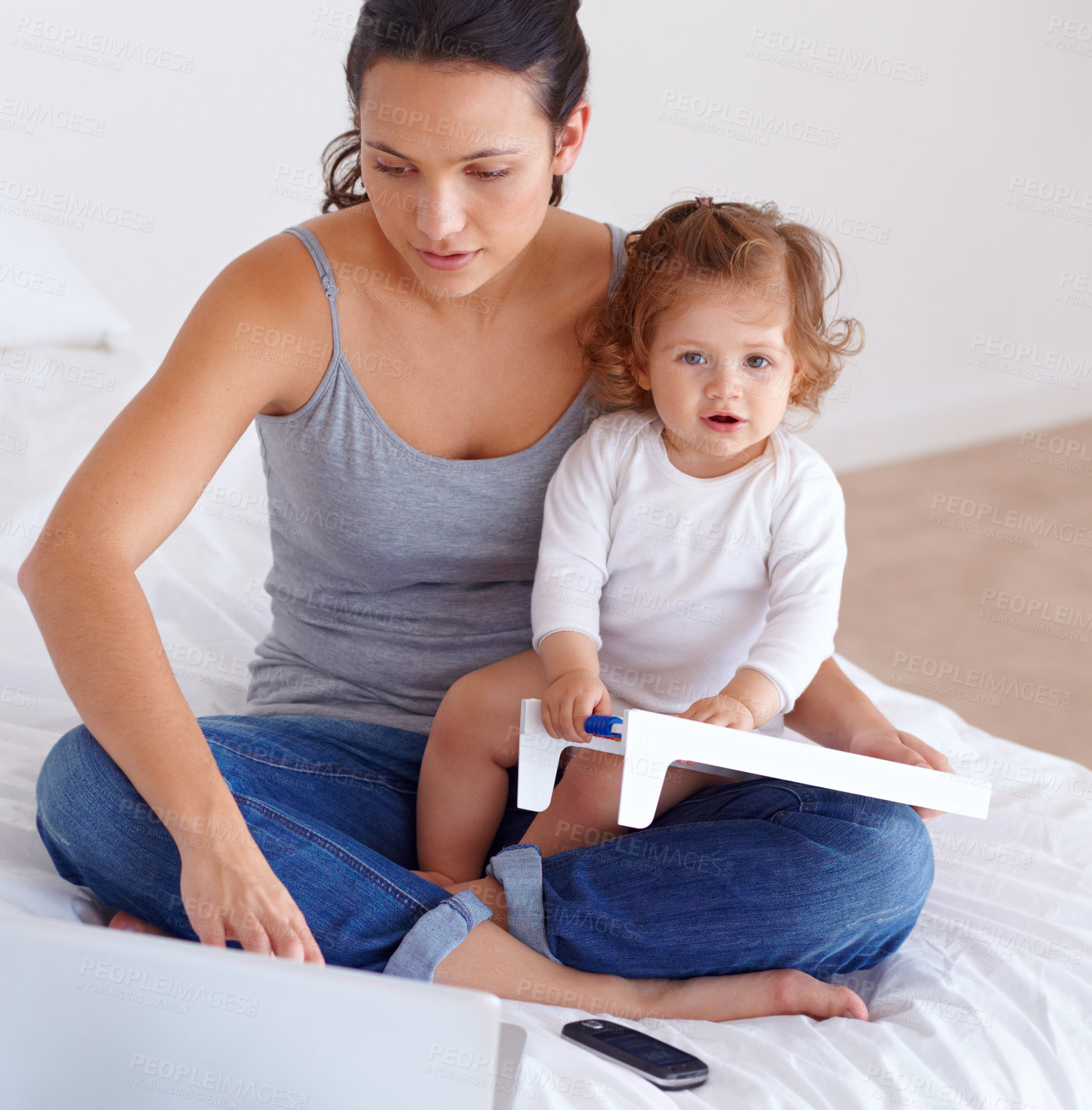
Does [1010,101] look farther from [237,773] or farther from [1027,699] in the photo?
[237,773]

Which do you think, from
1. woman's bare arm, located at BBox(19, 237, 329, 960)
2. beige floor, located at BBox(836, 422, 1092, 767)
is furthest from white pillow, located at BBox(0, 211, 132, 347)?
beige floor, located at BBox(836, 422, 1092, 767)

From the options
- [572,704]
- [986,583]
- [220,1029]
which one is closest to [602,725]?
[572,704]

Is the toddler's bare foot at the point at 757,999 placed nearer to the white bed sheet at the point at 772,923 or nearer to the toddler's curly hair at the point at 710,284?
the white bed sheet at the point at 772,923

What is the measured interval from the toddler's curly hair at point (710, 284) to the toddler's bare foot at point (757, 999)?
0.58m

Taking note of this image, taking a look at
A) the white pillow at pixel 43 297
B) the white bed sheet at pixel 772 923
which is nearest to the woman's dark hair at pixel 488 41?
the white bed sheet at pixel 772 923

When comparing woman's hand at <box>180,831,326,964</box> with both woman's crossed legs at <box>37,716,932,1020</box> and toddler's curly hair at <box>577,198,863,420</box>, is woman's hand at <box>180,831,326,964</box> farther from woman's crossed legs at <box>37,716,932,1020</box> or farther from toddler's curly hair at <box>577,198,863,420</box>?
toddler's curly hair at <box>577,198,863,420</box>

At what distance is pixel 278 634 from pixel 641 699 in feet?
1.38

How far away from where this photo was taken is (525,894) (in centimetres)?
103

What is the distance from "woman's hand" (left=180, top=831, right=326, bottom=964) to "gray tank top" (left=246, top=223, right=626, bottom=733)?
37 centimetres

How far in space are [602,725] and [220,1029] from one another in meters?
0.41

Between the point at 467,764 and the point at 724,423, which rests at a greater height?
the point at 724,423

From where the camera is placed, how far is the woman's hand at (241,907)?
2.88 feet

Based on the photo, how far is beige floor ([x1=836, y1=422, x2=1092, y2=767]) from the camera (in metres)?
2.77

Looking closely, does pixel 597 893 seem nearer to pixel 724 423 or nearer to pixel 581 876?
pixel 581 876
